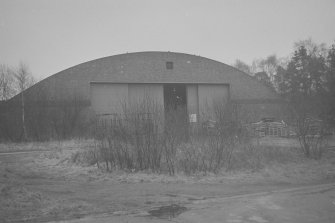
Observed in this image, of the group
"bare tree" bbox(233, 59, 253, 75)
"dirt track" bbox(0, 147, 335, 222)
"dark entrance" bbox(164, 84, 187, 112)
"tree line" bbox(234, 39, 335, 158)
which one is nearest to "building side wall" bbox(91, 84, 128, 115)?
"dark entrance" bbox(164, 84, 187, 112)

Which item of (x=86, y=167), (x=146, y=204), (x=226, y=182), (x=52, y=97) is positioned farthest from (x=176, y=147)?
(x=52, y=97)

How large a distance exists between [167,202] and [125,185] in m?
2.51

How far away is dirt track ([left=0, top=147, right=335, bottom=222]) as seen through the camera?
693cm

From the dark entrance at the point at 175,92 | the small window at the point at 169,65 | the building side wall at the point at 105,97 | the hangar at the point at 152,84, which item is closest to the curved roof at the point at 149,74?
the hangar at the point at 152,84

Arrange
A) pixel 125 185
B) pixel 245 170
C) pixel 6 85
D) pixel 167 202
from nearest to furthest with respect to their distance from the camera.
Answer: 1. pixel 167 202
2. pixel 125 185
3. pixel 245 170
4. pixel 6 85

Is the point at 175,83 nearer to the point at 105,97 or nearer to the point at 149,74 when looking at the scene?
the point at 149,74

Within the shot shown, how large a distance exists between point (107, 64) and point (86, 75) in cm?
279

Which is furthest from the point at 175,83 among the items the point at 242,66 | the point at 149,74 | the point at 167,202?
the point at 242,66

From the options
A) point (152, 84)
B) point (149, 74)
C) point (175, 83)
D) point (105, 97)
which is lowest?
point (105, 97)

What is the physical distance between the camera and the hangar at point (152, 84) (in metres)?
34.4

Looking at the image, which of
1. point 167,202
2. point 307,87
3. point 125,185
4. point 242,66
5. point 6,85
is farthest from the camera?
point 242,66

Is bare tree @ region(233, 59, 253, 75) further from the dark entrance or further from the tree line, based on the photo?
the dark entrance

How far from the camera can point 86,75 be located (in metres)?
35.8

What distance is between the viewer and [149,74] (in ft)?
124
